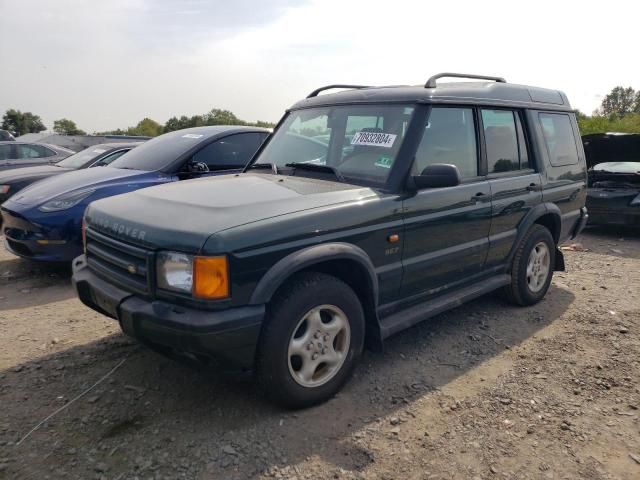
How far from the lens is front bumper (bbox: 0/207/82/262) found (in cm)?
513

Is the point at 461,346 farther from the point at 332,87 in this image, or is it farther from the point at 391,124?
the point at 332,87

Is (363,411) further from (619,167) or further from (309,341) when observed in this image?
(619,167)

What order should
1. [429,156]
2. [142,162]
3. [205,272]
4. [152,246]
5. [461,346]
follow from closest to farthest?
[205,272], [152,246], [429,156], [461,346], [142,162]

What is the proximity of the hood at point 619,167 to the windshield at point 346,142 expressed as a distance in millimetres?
6362

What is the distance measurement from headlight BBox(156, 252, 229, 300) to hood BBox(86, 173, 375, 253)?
0.06 meters

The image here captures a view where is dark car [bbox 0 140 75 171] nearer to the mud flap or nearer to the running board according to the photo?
the running board

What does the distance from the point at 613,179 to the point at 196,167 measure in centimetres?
677

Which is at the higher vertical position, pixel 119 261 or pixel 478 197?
pixel 478 197

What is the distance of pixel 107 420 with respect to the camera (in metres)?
2.93

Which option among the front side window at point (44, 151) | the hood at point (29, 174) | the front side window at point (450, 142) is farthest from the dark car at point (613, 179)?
the front side window at point (44, 151)

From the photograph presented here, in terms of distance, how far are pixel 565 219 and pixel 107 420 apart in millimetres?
4495

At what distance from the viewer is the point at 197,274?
8.41 ft

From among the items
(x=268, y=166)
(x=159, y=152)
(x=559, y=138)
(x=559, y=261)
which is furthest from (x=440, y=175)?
(x=159, y=152)

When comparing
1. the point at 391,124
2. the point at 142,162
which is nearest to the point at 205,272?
the point at 391,124
